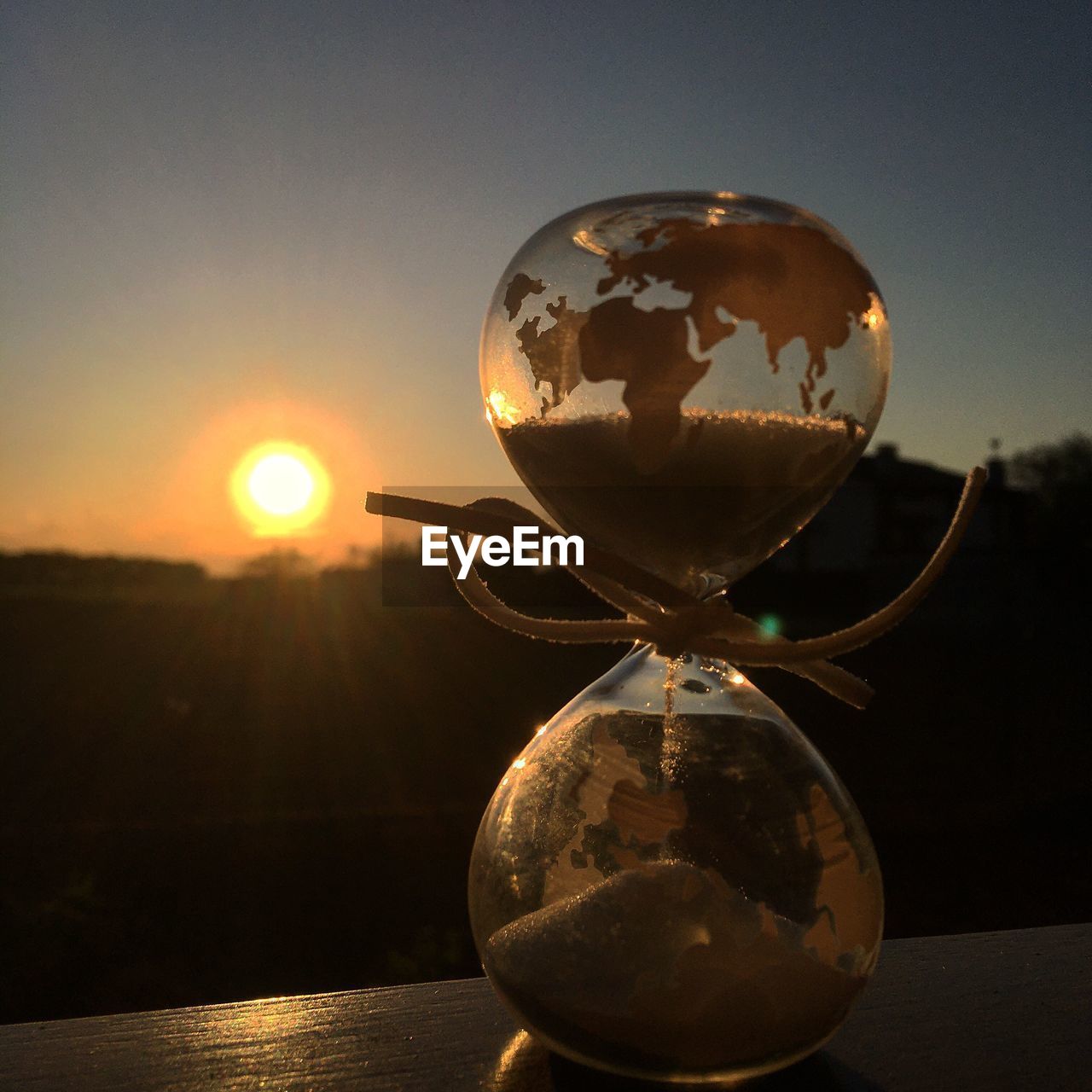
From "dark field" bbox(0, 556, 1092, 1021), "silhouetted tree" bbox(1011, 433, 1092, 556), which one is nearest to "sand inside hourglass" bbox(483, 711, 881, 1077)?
"dark field" bbox(0, 556, 1092, 1021)

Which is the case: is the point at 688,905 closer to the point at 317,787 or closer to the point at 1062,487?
the point at 317,787

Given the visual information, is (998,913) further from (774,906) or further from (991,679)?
(991,679)

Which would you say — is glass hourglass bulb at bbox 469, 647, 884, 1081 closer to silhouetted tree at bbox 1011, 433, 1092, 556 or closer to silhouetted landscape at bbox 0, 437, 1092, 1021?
silhouetted landscape at bbox 0, 437, 1092, 1021

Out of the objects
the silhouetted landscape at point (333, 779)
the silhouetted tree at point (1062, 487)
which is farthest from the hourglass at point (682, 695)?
the silhouetted tree at point (1062, 487)

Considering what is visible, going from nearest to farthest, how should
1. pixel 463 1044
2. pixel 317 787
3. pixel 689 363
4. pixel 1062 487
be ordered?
1. pixel 689 363
2. pixel 463 1044
3. pixel 317 787
4. pixel 1062 487

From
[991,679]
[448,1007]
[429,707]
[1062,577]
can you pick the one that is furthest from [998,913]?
[1062,577]

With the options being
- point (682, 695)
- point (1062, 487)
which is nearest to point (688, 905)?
point (682, 695)
